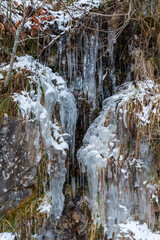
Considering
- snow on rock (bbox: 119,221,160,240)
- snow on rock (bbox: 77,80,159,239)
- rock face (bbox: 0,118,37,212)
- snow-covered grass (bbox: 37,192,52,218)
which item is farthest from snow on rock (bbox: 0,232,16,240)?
snow on rock (bbox: 119,221,160,240)

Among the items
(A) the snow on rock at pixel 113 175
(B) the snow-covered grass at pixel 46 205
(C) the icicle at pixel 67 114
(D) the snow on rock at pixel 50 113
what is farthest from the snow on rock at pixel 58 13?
(B) the snow-covered grass at pixel 46 205

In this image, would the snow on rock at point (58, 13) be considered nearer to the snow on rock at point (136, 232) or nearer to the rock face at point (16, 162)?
the rock face at point (16, 162)

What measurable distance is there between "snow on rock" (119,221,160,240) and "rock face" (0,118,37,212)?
1284mm

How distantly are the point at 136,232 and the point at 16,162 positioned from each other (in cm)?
174

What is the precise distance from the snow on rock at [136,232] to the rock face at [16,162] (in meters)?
1.28

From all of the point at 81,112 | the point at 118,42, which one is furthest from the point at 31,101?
the point at 118,42

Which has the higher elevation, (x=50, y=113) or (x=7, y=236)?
(x=50, y=113)

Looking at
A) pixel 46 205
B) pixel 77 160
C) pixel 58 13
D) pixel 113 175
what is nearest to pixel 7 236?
pixel 46 205

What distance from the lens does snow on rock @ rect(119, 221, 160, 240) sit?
2.50 meters

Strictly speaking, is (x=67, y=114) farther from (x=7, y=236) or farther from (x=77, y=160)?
(x=7, y=236)

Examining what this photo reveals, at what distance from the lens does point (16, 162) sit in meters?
2.38

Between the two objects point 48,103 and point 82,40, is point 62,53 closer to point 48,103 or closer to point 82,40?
point 82,40

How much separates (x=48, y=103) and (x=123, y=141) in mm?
1142

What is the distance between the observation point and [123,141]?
2756mm
